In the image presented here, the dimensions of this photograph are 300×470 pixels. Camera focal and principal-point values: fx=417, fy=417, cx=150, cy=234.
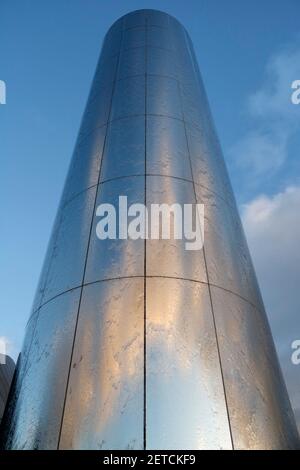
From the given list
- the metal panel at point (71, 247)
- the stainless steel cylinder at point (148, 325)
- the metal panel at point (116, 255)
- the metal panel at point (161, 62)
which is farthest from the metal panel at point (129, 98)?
the metal panel at point (116, 255)

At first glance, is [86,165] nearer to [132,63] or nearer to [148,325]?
[132,63]

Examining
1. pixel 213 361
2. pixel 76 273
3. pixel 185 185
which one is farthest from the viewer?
pixel 185 185

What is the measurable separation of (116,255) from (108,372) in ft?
5.10

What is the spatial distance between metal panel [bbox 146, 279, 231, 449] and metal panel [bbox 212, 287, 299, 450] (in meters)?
0.15

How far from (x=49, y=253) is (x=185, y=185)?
2358 millimetres

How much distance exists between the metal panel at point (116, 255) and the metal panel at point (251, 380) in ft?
3.42

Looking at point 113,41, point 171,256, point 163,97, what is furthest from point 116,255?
point 113,41

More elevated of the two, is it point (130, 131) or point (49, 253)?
point (130, 131)

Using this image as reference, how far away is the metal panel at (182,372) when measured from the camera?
12.2 feet

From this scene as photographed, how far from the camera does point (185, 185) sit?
6.14 meters

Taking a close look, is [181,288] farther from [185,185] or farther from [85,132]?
[85,132]

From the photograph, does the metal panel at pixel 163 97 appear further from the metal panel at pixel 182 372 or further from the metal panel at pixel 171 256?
the metal panel at pixel 182 372

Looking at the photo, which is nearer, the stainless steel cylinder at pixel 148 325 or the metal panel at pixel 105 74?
the stainless steel cylinder at pixel 148 325
